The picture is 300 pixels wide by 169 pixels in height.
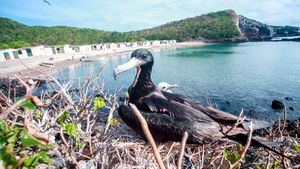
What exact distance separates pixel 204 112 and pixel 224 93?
14244 mm

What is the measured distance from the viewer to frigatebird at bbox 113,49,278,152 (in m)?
2.65

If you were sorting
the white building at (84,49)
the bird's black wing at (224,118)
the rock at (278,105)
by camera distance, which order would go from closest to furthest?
the bird's black wing at (224,118), the rock at (278,105), the white building at (84,49)

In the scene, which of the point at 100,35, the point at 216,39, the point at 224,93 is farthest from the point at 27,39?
the point at 216,39

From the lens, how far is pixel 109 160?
2.34 m

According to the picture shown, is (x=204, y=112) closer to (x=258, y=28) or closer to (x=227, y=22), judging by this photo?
(x=227, y=22)

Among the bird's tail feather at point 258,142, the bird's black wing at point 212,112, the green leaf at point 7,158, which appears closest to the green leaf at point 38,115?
the bird's black wing at point 212,112

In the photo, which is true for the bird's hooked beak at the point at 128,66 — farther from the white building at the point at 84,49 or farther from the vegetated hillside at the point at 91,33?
the vegetated hillside at the point at 91,33

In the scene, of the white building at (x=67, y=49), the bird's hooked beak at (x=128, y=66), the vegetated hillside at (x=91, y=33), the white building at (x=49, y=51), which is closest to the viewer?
the bird's hooked beak at (x=128, y=66)

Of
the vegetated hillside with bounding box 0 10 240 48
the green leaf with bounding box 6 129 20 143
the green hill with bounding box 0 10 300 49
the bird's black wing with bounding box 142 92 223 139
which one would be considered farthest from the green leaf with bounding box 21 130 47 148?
the green hill with bounding box 0 10 300 49

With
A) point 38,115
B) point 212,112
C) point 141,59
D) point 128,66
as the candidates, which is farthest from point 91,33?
point 212,112

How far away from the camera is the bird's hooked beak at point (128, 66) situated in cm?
307

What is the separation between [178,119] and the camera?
2.79 m

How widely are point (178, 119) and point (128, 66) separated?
1.09 m

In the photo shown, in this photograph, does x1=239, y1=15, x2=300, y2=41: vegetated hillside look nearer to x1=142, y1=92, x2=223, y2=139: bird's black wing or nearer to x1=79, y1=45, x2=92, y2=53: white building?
x1=79, y1=45, x2=92, y2=53: white building
